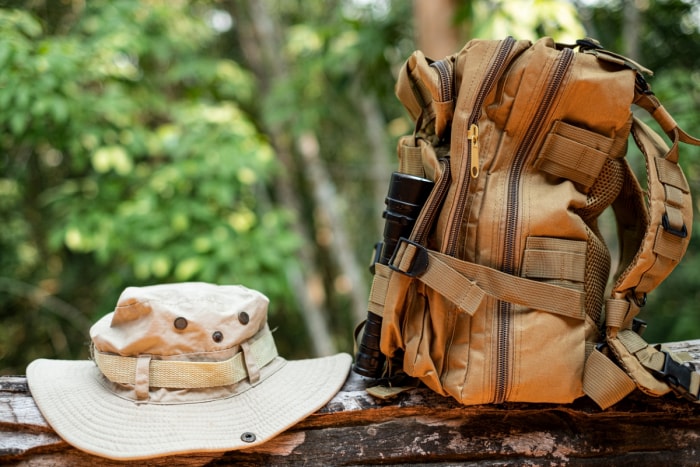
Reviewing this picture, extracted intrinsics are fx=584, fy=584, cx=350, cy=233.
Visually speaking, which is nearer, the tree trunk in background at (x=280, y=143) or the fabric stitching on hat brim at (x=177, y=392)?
the fabric stitching on hat brim at (x=177, y=392)

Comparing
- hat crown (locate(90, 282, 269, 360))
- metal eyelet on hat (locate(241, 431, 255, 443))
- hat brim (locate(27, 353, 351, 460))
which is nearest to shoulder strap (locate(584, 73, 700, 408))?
hat brim (locate(27, 353, 351, 460))

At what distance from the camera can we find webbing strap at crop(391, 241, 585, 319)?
5.10 ft

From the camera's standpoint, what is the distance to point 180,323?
5.41 feet

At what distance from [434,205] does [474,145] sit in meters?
0.20

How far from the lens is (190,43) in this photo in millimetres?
5305

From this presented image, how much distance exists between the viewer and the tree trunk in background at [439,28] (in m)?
3.67

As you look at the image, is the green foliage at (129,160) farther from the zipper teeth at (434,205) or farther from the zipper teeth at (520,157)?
the zipper teeth at (520,157)

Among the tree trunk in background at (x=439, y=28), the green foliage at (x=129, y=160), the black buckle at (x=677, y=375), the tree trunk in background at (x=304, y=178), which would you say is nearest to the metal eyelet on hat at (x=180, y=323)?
the black buckle at (x=677, y=375)

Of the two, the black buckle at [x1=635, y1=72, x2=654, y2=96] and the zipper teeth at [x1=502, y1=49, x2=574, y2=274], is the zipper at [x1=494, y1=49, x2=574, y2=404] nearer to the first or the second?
Answer: the zipper teeth at [x1=502, y1=49, x2=574, y2=274]

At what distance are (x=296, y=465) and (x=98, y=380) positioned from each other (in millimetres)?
637

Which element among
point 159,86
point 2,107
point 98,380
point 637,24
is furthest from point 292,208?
point 98,380

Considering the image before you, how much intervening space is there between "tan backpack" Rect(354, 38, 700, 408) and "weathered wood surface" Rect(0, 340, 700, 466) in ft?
0.56

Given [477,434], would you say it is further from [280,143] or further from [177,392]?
[280,143]

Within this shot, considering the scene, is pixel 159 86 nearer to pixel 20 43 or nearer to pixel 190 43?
pixel 190 43
